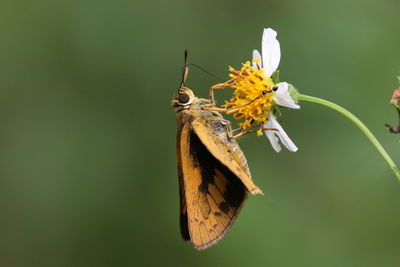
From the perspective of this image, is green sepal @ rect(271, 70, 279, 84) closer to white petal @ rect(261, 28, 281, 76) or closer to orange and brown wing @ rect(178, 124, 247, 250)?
white petal @ rect(261, 28, 281, 76)

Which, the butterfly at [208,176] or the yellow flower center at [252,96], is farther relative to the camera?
the yellow flower center at [252,96]

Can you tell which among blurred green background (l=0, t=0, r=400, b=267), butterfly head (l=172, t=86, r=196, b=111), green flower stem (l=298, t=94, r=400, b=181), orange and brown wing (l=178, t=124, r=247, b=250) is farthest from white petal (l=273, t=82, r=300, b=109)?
blurred green background (l=0, t=0, r=400, b=267)

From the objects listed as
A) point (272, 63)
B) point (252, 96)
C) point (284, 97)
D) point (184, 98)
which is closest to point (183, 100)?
point (184, 98)

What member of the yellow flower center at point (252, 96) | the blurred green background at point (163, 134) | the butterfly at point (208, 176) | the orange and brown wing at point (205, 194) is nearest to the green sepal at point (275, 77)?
the yellow flower center at point (252, 96)

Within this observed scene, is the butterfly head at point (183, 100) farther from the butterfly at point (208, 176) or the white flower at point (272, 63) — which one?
the white flower at point (272, 63)

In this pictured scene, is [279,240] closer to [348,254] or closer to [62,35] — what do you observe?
[348,254]

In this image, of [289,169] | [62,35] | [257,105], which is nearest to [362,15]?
[289,169]

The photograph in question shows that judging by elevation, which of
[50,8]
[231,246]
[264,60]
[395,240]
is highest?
[50,8]
